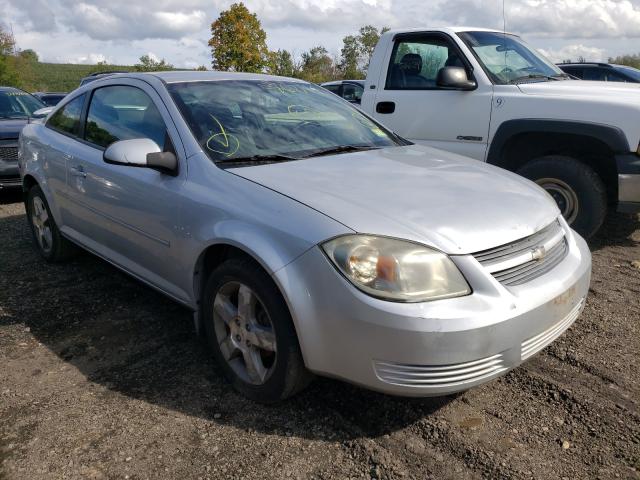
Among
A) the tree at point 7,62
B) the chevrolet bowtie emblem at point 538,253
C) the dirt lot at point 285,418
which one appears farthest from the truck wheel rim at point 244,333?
the tree at point 7,62

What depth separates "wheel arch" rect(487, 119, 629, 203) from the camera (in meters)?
4.45

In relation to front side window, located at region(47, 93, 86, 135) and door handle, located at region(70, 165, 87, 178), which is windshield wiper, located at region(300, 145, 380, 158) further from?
front side window, located at region(47, 93, 86, 135)

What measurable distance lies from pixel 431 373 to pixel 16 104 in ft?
29.3

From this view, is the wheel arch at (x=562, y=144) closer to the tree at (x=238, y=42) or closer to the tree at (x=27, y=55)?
the tree at (x=238, y=42)

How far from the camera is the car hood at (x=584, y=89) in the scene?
4.57 metres

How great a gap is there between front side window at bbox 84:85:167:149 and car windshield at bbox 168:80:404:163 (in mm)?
200

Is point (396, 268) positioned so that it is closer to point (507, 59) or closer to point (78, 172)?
point (78, 172)

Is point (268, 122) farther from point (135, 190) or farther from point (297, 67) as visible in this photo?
point (297, 67)

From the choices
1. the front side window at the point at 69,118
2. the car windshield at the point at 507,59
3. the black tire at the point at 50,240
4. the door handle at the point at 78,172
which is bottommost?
the black tire at the point at 50,240

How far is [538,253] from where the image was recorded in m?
2.53

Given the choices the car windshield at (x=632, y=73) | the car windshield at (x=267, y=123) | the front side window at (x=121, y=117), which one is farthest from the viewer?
the car windshield at (x=632, y=73)

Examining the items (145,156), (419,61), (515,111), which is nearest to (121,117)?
(145,156)

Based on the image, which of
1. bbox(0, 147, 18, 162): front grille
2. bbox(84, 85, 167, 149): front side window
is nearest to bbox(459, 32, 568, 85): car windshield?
bbox(84, 85, 167, 149): front side window

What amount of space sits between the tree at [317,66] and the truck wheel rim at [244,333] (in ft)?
98.1
